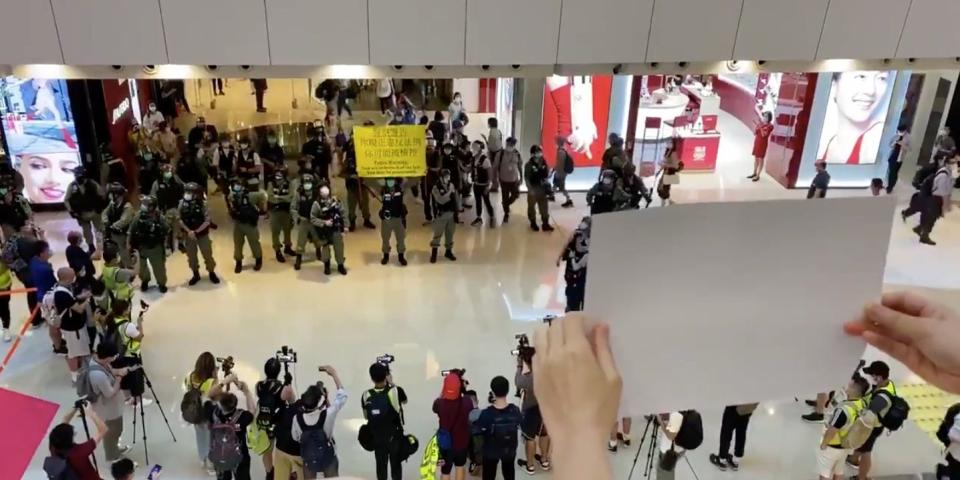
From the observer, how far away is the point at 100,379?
6938 mm

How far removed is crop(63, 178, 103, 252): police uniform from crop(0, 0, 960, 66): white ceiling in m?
1.79

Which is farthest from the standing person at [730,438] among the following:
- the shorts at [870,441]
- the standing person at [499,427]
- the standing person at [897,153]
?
the standing person at [897,153]

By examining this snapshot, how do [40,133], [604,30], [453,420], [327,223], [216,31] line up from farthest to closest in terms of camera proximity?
[40,133] < [327,223] < [604,30] < [216,31] < [453,420]

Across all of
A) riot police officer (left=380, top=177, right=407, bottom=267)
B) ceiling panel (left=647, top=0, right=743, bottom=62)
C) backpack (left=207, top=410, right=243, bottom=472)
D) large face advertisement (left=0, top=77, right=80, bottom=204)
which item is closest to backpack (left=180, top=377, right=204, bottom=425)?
backpack (left=207, top=410, right=243, bottom=472)

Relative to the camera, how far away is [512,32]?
10422mm

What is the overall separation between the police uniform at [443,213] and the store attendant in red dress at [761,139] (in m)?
6.70

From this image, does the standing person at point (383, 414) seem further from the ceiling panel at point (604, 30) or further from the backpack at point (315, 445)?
the ceiling panel at point (604, 30)

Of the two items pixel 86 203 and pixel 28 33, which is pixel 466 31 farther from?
pixel 86 203

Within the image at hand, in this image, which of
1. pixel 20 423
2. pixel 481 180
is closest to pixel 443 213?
pixel 481 180

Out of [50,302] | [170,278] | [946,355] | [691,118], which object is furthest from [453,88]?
[946,355]

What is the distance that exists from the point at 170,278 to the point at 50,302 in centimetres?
286

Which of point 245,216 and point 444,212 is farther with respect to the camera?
point 444,212

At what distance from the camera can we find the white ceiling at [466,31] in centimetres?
967

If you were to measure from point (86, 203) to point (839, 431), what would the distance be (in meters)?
9.44
